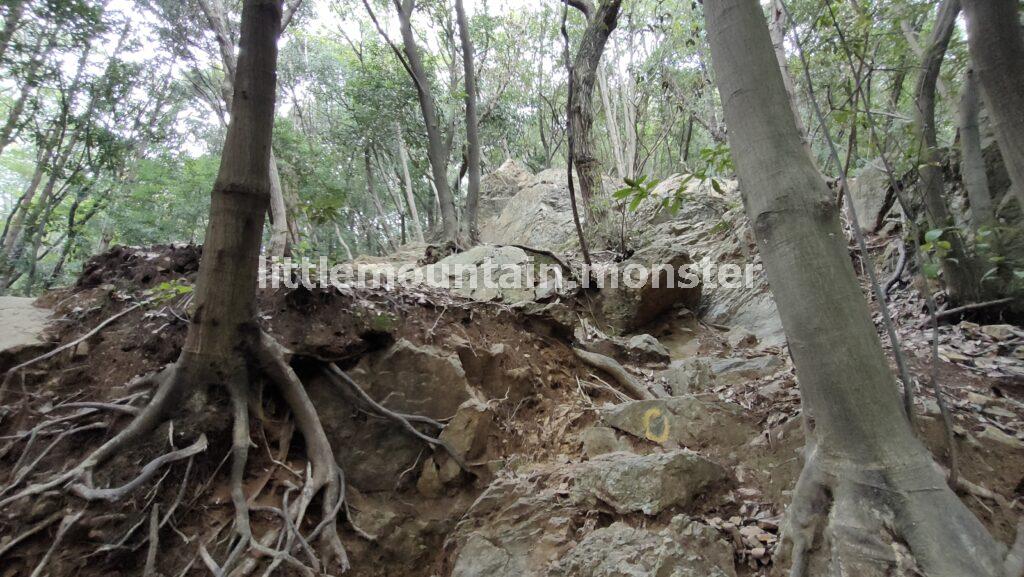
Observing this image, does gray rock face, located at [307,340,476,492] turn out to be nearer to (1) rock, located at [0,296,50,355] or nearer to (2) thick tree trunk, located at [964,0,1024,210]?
(1) rock, located at [0,296,50,355]

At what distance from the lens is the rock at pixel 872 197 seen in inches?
239

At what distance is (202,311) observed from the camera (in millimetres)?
2676

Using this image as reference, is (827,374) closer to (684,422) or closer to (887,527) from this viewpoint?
(887,527)

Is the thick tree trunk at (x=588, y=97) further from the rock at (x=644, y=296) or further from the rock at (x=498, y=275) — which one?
the rock at (x=498, y=275)

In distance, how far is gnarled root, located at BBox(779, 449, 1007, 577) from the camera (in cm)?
145

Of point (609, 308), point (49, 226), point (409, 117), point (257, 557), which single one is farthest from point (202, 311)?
point (409, 117)

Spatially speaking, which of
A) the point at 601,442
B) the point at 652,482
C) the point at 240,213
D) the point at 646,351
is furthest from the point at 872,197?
the point at 240,213

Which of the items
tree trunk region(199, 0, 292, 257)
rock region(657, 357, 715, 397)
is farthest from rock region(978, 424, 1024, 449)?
tree trunk region(199, 0, 292, 257)

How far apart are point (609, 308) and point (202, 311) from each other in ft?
14.8

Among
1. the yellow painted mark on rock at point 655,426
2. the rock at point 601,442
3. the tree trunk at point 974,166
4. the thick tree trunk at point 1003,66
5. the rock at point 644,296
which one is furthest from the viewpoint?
the rock at point 644,296

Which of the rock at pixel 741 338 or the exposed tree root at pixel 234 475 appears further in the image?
the rock at pixel 741 338

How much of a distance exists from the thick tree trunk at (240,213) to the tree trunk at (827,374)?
255 centimetres

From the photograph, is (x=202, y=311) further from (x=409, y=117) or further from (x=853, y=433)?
(x=409, y=117)

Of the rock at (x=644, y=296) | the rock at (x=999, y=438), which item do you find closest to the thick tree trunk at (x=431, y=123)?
the rock at (x=644, y=296)
